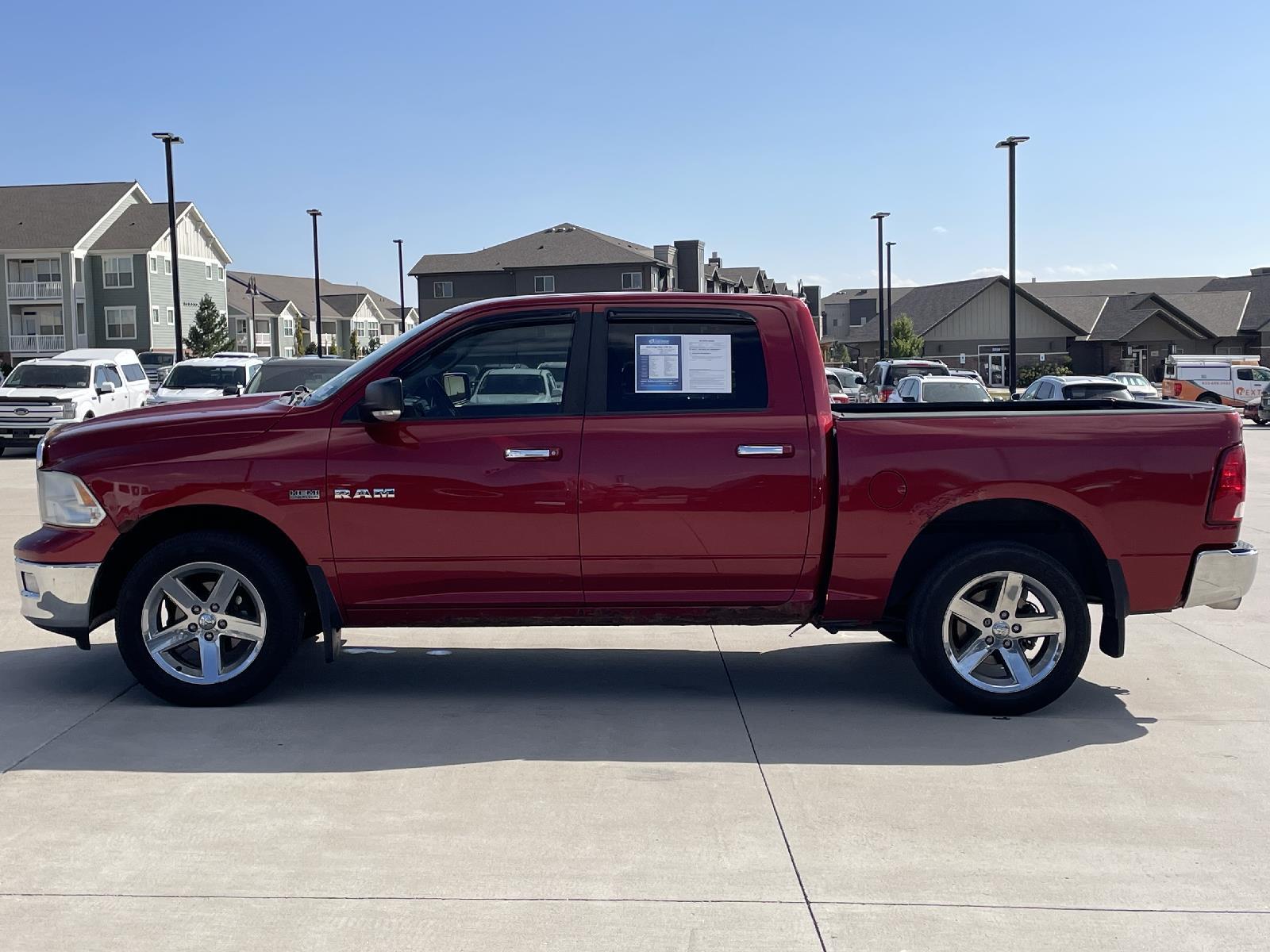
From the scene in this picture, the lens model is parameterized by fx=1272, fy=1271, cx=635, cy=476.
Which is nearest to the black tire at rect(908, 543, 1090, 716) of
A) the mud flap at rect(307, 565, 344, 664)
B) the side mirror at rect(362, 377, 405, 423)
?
the side mirror at rect(362, 377, 405, 423)

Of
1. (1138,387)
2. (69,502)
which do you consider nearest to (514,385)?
(69,502)

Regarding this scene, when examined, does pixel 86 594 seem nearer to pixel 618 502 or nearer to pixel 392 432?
pixel 392 432

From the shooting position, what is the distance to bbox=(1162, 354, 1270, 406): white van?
132ft

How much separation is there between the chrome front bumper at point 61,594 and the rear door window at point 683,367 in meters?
2.64

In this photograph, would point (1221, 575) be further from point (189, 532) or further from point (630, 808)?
point (189, 532)

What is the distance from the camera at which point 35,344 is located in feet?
224

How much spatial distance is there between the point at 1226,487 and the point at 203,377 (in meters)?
23.4

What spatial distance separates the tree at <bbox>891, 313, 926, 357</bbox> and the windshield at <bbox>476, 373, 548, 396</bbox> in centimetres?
6137

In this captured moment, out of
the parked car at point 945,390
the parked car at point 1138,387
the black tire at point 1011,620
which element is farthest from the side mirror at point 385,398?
the parked car at point 1138,387

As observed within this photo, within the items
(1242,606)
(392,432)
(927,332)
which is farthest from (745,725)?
(927,332)

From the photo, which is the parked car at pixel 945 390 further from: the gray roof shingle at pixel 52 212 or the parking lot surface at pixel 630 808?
the gray roof shingle at pixel 52 212

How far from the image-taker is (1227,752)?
5590mm

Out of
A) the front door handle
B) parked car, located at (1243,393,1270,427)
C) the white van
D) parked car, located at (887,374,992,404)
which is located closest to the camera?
the front door handle

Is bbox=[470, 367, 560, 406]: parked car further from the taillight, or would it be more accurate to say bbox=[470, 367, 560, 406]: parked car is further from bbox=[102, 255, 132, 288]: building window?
bbox=[102, 255, 132, 288]: building window
